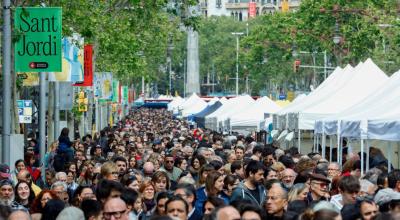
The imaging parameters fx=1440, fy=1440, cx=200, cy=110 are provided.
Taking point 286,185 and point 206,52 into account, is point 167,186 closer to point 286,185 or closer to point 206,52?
point 286,185

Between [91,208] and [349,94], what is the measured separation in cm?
1808

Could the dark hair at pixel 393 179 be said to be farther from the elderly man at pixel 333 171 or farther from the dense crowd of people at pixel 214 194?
the elderly man at pixel 333 171

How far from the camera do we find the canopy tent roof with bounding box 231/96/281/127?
46.8 metres

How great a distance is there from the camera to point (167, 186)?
1792 centimetres

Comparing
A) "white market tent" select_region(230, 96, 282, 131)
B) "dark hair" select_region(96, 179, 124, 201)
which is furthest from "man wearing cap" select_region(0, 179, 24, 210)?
"white market tent" select_region(230, 96, 282, 131)

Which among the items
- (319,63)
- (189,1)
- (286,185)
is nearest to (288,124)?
A: (189,1)

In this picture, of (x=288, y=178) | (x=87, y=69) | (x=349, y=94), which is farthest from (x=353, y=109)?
(x=87, y=69)

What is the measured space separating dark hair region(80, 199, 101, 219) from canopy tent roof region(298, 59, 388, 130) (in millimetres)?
16883

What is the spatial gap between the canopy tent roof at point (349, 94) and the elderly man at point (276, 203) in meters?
16.0

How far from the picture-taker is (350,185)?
47.7ft

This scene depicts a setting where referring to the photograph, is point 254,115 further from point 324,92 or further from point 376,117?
point 376,117

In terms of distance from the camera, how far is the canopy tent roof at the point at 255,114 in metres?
46.8

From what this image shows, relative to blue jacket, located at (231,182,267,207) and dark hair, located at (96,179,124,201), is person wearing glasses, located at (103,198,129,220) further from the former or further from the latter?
blue jacket, located at (231,182,267,207)

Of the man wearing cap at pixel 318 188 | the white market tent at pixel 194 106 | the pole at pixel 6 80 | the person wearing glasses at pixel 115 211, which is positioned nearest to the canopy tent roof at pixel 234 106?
the white market tent at pixel 194 106
